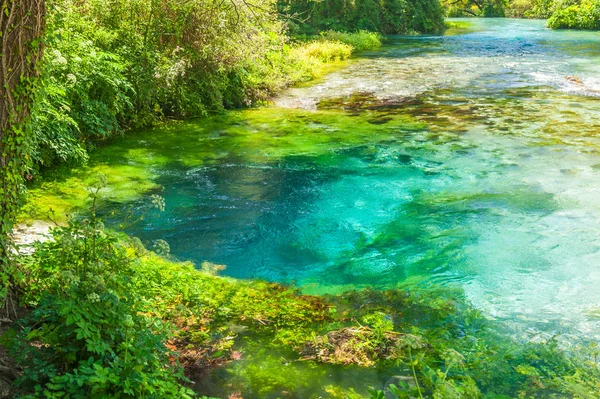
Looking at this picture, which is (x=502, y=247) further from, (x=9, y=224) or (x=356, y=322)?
(x=9, y=224)

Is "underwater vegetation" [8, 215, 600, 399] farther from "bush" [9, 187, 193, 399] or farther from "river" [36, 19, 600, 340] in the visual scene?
"river" [36, 19, 600, 340]

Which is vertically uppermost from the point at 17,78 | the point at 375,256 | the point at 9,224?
the point at 17,78

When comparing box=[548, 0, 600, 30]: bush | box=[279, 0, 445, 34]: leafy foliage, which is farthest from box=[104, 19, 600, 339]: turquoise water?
box=[548, 0, 600, 30]: bush

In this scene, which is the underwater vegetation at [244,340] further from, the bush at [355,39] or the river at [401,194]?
the bush at [355,39]

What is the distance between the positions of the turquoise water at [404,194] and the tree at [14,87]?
2824 mm

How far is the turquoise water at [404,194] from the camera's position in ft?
20.6

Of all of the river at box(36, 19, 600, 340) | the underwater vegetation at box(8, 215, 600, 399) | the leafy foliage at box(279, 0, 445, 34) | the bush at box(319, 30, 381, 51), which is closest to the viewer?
the underwater vegetation at box(8, 215, 600, 399)

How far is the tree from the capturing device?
3.86 meters

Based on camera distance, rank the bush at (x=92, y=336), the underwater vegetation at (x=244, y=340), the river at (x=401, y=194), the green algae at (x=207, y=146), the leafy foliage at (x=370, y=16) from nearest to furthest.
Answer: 1. the bush at (x=92, y=336)
2. the underwater vegetation at (x=244, y=340)
3. the river at (x=401, y=194)
4. the green algae at (x=207, y=146)
5. the leafy foliage at (x=370, y=16)

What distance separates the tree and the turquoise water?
2.82 meters

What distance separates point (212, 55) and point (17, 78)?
9.33 metres

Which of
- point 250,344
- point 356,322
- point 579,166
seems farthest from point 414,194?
point 250,344

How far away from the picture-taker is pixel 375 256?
6801 millimetres

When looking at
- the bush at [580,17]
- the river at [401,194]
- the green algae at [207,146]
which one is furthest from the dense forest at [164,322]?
the bush at [580,17]
